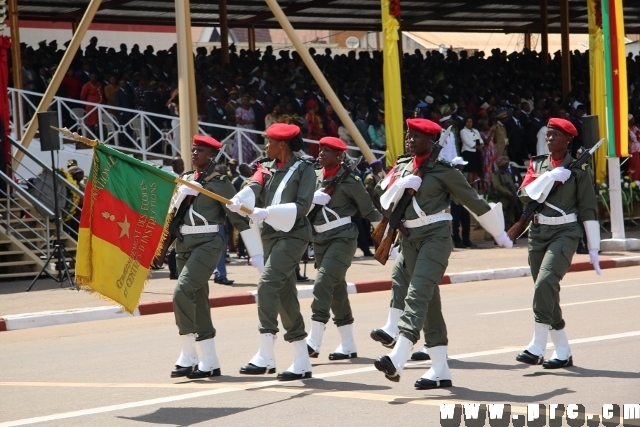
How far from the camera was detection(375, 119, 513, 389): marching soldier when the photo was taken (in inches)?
329

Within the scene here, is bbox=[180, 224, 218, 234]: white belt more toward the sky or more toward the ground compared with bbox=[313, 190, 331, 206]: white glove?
more toward the ground

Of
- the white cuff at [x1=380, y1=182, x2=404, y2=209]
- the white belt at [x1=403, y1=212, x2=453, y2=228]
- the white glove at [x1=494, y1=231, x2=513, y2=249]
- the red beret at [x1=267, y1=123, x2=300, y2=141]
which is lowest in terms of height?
the white glove at [x1=494, y1=231, x2=513, y2=249]

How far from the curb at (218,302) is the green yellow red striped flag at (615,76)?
2.18 meters

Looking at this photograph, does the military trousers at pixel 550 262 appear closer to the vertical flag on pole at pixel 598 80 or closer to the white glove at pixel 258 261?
the white glove at pixel 258 261

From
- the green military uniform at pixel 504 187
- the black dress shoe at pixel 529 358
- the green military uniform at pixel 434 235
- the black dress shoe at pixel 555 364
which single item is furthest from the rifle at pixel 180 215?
the green military uniform at pixel 504 187

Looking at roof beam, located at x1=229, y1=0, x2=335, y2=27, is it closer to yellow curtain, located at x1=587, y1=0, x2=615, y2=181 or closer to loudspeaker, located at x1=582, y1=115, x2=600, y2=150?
yellow curtain, located at x1=587, y1=0, x2=615, y2=181

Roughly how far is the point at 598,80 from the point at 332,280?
12903mm

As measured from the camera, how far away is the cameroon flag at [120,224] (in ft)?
28.6

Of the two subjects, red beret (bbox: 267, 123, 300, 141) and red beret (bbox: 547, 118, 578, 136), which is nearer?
red beret (bbox: 267, 123, 300, 141)

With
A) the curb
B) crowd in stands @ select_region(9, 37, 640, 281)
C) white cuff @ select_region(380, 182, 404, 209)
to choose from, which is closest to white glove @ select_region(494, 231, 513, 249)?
white cuff @ select_region(380, 182, 404, 209)

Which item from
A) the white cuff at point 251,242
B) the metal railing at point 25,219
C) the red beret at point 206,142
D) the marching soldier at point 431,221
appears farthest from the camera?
the metal railing at point 25,219

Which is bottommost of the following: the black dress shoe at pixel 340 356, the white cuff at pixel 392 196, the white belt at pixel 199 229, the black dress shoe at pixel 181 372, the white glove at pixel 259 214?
the black dress shoe at pixel 340 356

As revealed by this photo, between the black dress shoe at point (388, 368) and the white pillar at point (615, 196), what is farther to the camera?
the white pillar at point (615, 196)

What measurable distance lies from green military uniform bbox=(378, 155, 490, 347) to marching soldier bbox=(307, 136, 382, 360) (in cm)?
164
